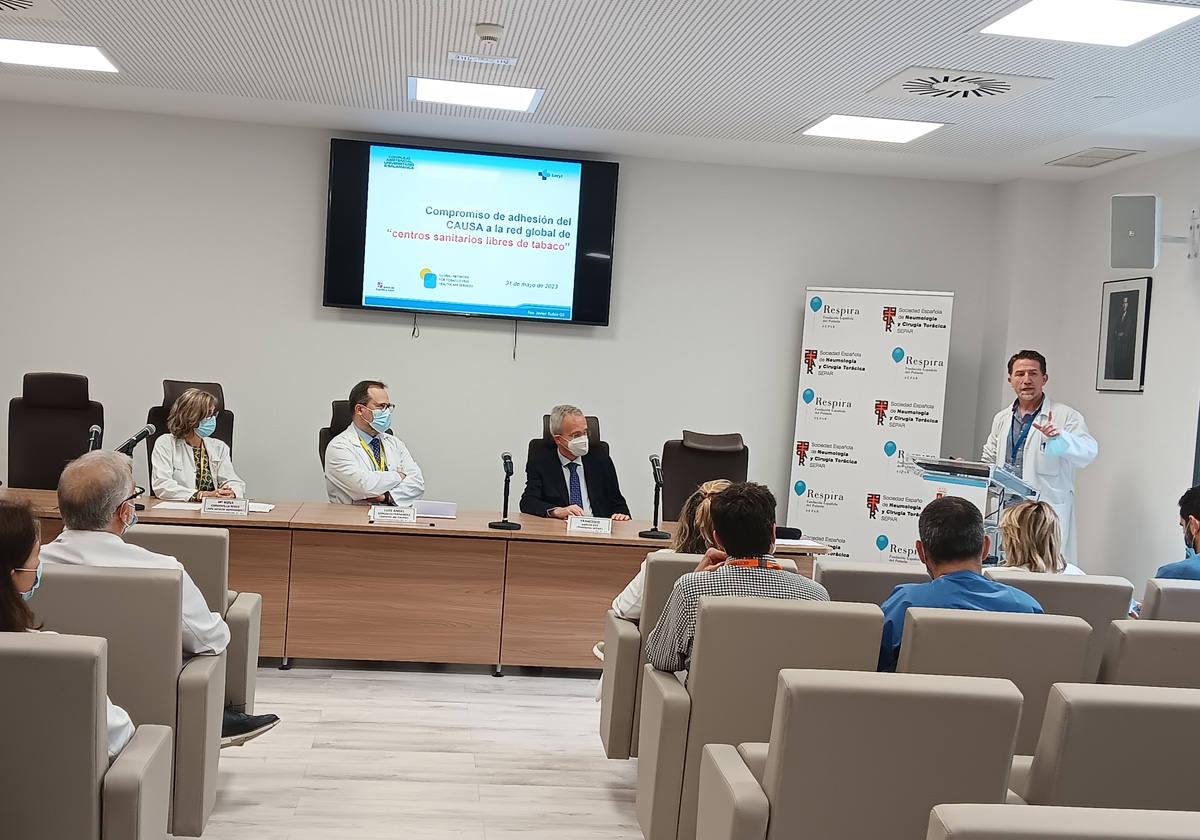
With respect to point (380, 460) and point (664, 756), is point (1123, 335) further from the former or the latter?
point (664, 756)

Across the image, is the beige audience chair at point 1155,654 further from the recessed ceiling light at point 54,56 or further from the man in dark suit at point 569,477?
the recessed ceiling light at point 54,56

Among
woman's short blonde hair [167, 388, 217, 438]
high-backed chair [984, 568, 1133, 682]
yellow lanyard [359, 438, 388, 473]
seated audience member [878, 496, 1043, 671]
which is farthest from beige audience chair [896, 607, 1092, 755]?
woman's short blonde hair [167, 388, 217, 438]

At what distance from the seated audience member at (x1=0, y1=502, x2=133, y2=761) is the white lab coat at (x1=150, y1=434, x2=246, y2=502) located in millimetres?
3150

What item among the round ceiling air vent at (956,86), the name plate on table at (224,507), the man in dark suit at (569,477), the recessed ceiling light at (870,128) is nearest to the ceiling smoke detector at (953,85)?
the round ceiling air vent at (956,86)

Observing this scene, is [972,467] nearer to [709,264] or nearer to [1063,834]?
[709,264]

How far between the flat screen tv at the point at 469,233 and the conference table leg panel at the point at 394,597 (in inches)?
111

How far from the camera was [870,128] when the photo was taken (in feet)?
21.5

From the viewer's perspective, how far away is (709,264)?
7949 mm

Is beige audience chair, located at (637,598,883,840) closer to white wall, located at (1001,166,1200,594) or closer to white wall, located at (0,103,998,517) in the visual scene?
white wall, located at (1001,166,1200,594)

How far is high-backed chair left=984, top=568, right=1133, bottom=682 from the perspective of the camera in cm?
342

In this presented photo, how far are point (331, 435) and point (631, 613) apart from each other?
9.32 ft

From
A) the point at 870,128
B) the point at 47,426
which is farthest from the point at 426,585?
the point at 870,128

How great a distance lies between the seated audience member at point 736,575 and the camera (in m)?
3.02

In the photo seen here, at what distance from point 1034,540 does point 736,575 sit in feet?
4.58
